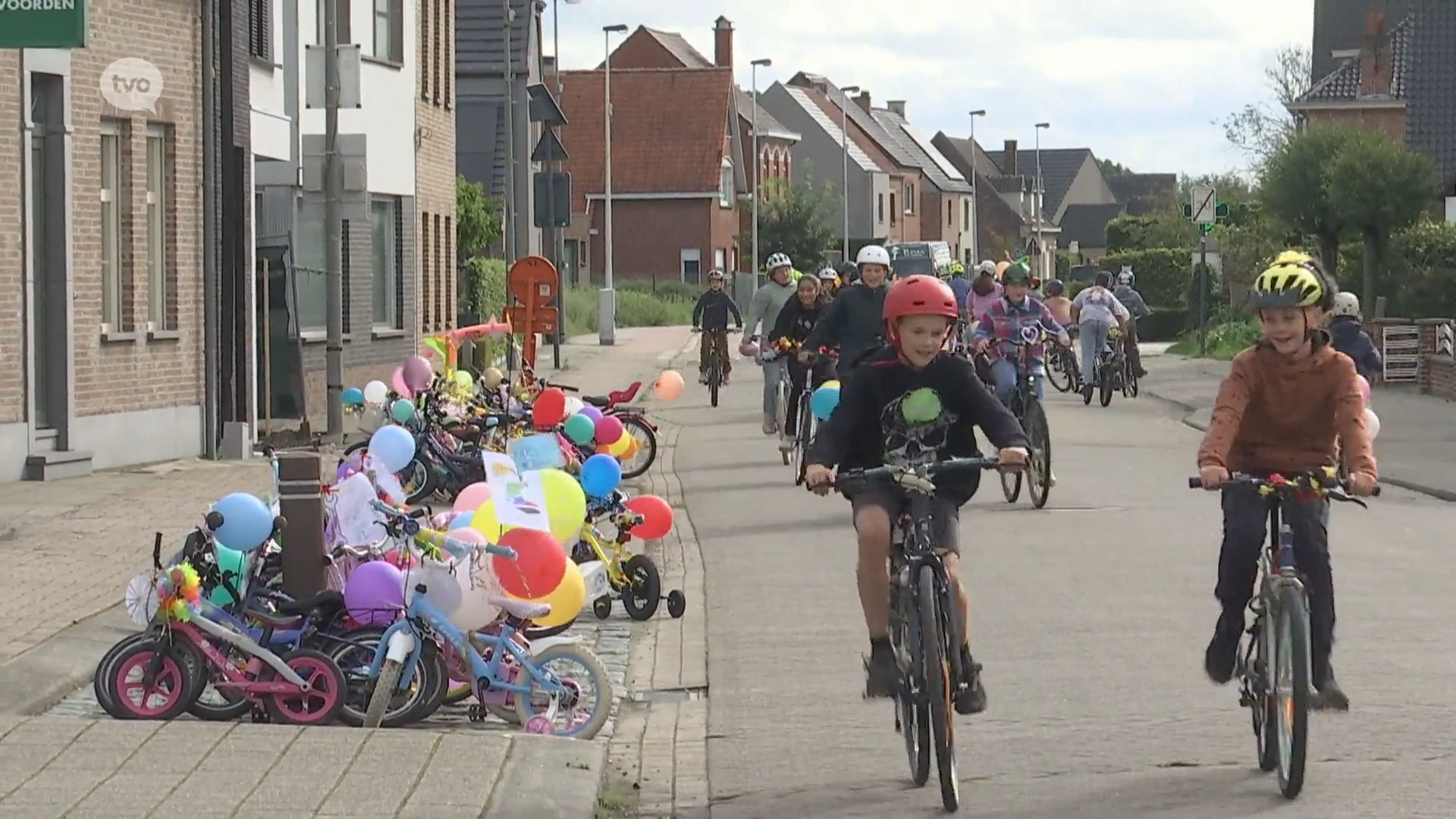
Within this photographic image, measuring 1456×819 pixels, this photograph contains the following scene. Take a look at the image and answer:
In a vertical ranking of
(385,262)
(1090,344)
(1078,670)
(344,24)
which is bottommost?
(1078,670)

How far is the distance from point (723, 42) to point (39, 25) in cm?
10400

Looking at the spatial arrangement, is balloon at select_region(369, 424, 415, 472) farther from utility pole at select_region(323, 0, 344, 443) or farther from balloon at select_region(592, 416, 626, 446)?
utility pole at select_region(323, 0, 344, 443)

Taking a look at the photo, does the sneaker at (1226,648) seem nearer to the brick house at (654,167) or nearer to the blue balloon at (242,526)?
the blue balloon at (242,526)

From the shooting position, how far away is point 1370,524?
16062 mm

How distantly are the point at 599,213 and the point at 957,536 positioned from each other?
81049mm

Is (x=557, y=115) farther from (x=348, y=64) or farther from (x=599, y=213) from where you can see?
Answer: (x=599, y=213)

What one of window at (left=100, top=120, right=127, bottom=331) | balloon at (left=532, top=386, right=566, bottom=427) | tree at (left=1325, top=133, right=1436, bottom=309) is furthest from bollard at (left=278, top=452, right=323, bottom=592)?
Answer: tree at (left=1325, top=133, right=1436, bottom=309)

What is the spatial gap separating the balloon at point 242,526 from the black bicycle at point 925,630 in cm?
233

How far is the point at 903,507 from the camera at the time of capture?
769 centimetres

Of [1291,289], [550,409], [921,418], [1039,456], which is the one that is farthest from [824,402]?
[1291,289]

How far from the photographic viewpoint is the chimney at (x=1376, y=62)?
6725cm

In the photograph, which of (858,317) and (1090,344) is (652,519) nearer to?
(858,317)

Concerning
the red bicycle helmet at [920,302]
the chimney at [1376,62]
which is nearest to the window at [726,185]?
the chimney at [1376,62]

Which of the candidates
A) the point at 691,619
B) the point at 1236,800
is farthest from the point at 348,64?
the point at 1236,800
